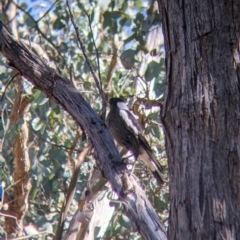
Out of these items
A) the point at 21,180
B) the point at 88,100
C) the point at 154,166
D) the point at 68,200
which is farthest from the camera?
the point at 21,180

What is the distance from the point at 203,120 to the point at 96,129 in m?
0.42

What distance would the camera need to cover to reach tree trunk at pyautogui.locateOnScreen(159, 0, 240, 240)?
5.71 ft

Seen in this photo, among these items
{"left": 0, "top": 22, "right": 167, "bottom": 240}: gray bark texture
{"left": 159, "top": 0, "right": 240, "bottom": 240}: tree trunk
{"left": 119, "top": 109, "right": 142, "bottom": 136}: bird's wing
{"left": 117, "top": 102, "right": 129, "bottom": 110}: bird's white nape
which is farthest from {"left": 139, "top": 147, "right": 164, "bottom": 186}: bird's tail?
{"left": 159, "top": 0, "right": 240, "bottom": 240}: tree trunk

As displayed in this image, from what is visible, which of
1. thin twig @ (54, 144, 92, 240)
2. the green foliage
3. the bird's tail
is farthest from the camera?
the green foliage

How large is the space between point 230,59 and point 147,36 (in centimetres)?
247

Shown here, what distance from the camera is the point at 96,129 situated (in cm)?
207

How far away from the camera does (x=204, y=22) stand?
1.85m

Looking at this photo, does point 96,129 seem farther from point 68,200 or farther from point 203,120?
point 68,200

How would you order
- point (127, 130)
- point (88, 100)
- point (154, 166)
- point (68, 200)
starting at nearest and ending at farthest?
point (154, 166)
point (68, 200)
point (127, 130)
point (88, 100)

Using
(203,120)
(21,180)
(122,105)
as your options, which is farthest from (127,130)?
(203,120)

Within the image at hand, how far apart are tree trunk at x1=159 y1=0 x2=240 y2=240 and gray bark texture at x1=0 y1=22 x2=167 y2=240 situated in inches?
5.4

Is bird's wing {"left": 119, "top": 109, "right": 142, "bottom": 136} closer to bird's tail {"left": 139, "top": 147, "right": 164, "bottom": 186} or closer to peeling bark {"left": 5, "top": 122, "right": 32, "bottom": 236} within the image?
bird's tail {"left": 139, "top": 147, "right": 164, "bottom": 186}

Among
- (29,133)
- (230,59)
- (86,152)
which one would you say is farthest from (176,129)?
(29,133)

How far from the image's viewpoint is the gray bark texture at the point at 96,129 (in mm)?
1951
